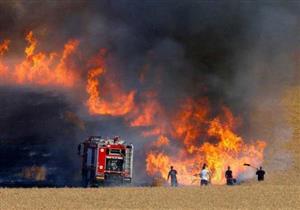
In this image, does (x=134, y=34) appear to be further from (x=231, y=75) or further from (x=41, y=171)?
(x=41, y=171)

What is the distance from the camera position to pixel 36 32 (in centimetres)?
5397

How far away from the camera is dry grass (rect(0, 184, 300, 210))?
30.0 metres

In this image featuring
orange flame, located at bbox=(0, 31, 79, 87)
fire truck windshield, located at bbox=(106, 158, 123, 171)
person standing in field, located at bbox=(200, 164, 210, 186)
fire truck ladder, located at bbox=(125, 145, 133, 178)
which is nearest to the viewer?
person standing in field, located at bbox=(200, 164, 210, 186)

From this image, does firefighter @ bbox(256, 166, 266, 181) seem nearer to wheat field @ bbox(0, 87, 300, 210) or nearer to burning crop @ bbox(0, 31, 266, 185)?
burning crop @ bbox(0, 31, 266, 185)

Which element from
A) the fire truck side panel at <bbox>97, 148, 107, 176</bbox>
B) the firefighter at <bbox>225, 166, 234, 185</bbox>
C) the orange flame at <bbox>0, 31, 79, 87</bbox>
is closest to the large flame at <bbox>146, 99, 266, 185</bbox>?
the firefighter at <bbox>225, 166, 234, 185</bbox>

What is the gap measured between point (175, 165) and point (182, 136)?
283 cm

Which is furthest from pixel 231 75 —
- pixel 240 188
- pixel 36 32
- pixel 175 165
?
pixel 240 188

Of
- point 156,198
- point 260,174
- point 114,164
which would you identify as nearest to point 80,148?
Answer: point 114,164

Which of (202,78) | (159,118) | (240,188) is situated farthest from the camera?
(202,78)

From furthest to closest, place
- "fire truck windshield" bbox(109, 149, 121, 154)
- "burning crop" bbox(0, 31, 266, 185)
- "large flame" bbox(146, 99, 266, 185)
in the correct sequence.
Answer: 1. "burning crop" bbox(0, 31, 266, 185)
2. "large flame" bbox(146, 99, 266, 185)
3. "fire truck windshield" bbox(109, 149, 121, 154)

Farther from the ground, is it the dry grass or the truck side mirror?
the truck side mirror

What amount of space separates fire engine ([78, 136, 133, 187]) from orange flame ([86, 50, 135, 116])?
25.2 feet

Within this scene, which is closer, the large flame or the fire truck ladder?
the fire truck ladder

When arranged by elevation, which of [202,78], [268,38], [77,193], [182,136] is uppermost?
[268,38]
